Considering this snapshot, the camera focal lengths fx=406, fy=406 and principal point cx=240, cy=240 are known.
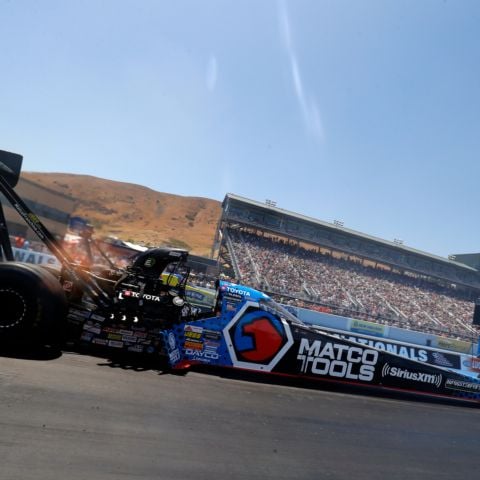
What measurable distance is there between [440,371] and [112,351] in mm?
6193

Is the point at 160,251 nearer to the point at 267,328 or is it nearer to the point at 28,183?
the point at 267,328

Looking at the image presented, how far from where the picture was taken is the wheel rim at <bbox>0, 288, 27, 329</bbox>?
19.0 ft

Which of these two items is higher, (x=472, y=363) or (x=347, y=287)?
(x=347, y=287)

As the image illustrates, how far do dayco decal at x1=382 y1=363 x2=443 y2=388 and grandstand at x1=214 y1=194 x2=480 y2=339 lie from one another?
2132 cm

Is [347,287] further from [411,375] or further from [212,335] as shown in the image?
[212,335]

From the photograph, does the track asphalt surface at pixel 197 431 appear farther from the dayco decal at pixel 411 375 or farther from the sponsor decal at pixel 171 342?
the dayco decal at pixel 411 375

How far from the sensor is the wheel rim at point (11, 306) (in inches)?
229

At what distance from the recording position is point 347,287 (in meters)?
36.5

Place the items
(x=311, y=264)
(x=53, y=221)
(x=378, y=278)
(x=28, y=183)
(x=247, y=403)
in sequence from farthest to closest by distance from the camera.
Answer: (x=378, y=278) → (x=311, y=264) → (x=53, y=221) → (x=28, y=183) → (x=247, y=403)

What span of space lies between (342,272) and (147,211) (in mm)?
64167

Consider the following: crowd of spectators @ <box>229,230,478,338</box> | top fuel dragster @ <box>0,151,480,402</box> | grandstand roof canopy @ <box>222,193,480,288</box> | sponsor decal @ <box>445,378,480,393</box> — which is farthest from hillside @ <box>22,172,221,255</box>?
sponsor decal @ <box>445,378,480,393</box>

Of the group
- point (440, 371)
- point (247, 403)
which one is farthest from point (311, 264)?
point (247, 403)

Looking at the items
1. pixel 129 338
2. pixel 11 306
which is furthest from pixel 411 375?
pixel 11 306

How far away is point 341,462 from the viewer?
4.15m
